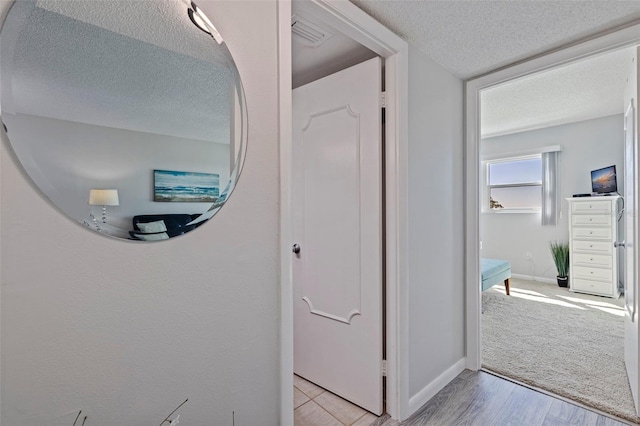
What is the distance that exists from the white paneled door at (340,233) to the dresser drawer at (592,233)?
13.4 ft

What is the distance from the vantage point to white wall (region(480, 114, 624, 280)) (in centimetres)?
427

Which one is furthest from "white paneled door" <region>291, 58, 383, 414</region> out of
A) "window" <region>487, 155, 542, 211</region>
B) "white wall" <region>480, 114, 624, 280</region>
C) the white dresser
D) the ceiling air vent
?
"window" <region>487, 155, 542, 211</region>

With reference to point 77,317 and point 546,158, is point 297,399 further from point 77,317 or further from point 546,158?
point 546,158

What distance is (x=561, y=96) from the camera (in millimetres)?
3436

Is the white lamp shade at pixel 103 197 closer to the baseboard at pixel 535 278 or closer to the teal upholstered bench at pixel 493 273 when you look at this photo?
the teal upholstered bench at pixel 493 273

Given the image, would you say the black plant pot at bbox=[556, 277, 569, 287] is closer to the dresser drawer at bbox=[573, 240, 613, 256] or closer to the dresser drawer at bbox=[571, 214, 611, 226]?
the dresser drawer at bbox=[573, 240, 613, 256]

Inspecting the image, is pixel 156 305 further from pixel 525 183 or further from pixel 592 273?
pixel 525 183

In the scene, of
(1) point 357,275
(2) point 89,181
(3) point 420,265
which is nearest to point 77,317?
(2) point 89,181

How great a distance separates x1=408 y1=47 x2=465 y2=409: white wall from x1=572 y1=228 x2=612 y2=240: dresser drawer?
315cm

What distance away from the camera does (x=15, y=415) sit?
0.66 m

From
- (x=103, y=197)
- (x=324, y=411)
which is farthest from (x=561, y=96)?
(x=103, y=197)

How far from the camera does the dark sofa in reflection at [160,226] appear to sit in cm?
83

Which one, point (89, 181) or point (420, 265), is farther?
point (420, 265)

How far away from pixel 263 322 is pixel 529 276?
542 cm
